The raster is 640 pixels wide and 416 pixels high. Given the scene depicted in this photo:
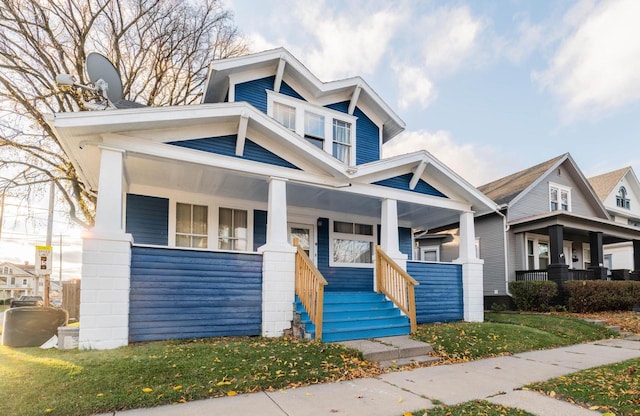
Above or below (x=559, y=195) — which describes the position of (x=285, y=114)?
above

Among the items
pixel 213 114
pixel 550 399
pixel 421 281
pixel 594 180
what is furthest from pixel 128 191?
pixel 594 180

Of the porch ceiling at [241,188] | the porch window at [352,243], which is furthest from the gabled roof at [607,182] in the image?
the porch window at [352,243]

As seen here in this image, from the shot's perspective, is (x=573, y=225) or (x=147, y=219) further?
(x=573, y=225)

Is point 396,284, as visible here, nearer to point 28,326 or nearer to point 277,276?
point 277,276

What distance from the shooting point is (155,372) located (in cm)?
431

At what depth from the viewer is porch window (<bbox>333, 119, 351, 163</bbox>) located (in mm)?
9867

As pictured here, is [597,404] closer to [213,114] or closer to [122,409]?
[122,409]

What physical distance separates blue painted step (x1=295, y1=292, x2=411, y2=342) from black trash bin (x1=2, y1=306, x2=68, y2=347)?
423 centimetres

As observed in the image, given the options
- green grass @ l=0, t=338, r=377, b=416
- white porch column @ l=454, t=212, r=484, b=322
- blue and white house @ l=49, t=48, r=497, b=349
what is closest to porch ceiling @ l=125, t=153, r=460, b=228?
blue and white house @ l=49, t=48, r=497, b=349

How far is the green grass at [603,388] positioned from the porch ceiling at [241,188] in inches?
196

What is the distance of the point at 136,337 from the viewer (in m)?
5.78

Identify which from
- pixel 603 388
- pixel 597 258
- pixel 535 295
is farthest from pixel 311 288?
pixel 597 258

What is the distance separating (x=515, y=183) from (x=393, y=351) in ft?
42.5

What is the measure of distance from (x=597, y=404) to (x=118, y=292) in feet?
20.1
